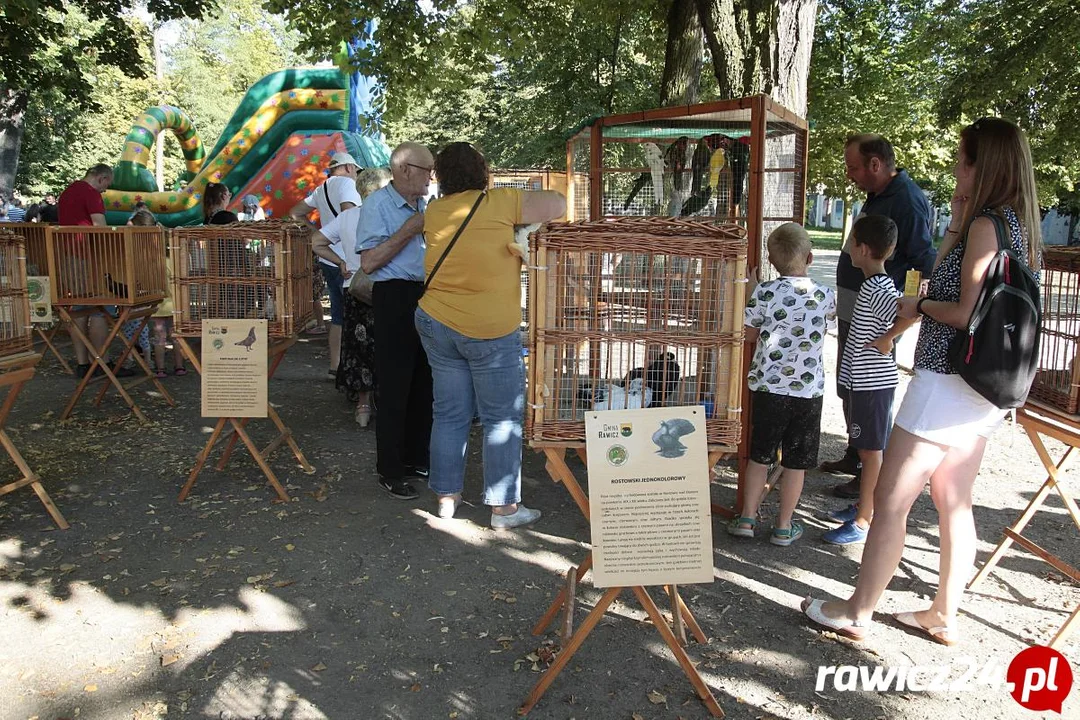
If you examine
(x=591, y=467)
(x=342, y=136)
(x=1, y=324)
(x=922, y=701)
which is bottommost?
(x=922, y=701)

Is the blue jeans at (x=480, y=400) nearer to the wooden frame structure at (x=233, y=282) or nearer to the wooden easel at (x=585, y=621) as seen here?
the wooden easel at (x=585, y=621)

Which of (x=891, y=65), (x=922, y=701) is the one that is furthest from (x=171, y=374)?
(x=891, y=65)

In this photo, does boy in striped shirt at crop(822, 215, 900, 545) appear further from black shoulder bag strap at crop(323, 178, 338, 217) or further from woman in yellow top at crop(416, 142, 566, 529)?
black shoulder bag strap at crop(323, 178, 338, 217)

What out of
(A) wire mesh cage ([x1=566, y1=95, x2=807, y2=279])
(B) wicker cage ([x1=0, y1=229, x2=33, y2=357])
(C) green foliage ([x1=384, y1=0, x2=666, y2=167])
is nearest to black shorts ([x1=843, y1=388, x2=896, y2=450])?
(A) wire mesh cage ([x1=566, y1=95, x2=807, y2=279])

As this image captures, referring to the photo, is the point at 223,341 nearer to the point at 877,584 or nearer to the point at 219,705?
the point at 219,705

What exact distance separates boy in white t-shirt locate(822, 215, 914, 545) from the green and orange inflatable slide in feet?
33.8

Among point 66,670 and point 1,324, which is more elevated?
point 1,324

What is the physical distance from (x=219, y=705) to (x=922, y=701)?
250 centimetres

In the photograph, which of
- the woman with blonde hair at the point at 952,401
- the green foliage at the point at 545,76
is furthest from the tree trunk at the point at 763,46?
the woman with blonde hair at the point at 952,401

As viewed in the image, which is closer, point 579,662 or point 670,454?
point 670,454

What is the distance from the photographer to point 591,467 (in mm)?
2693

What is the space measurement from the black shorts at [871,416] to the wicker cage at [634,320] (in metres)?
1.44

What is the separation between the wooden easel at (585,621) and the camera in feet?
9.06

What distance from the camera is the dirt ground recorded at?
2.86 metres
